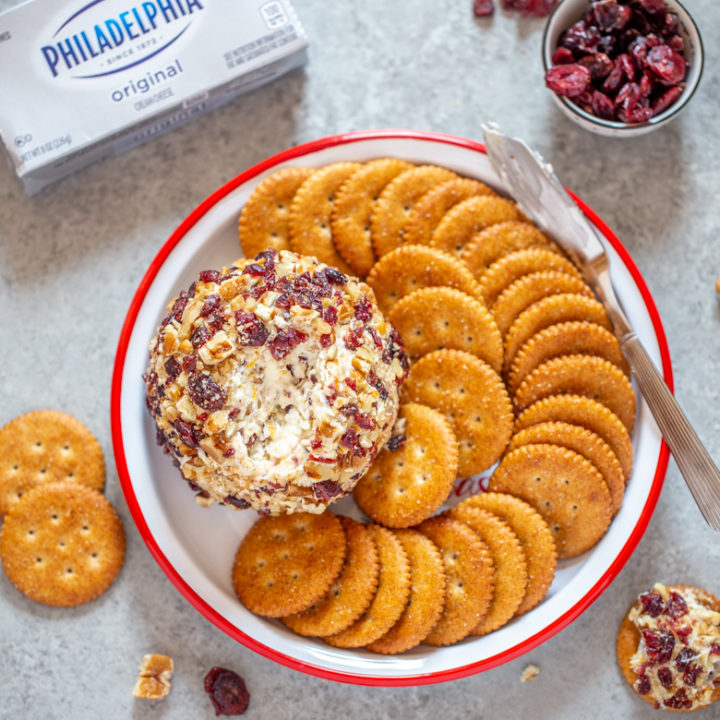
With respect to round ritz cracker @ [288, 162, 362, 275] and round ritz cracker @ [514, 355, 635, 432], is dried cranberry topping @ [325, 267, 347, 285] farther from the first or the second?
round ritz cracker @ [514, 355, 635, 432]

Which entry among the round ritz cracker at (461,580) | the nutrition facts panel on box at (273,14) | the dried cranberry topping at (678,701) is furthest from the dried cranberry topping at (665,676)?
the nutrition facts panel on box at (273,14)

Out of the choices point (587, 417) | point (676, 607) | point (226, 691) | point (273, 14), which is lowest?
point (676, 607)

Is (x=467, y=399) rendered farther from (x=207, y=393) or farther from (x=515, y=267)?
(x=207, y=393)

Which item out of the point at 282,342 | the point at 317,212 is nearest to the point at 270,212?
the point at 317,212

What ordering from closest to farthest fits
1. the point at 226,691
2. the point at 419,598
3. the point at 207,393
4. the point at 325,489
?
the point at 207,393
the point at 325,489
the point at 419,598
the point at 226,691

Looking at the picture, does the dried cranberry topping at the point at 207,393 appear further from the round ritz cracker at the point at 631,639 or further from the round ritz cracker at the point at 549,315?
the round ritz cracker at the point at 631,639

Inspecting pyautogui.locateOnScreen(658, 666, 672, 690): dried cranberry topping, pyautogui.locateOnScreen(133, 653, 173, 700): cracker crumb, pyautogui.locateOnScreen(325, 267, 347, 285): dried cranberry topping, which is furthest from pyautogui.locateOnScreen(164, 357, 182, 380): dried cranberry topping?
pyautogui.locateOnScreen(658, 666, 672, 690): dried cranberry topping
